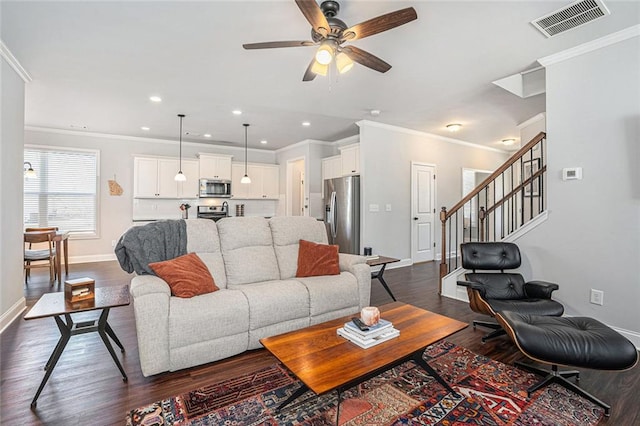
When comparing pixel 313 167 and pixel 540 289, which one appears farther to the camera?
pixel 313 167

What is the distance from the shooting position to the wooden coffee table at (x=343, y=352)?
142 cm

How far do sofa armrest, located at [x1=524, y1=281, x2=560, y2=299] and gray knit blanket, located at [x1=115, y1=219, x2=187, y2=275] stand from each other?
317 cm

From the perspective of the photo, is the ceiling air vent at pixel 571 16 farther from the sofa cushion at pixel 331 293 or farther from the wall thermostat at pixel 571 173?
the sofa cushion at pixel 331 293

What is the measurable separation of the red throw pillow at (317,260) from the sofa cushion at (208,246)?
79 centimetres

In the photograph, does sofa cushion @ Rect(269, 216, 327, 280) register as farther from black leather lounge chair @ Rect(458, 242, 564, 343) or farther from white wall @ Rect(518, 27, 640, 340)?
white wall @ Rect(518, 27, 640, 340)

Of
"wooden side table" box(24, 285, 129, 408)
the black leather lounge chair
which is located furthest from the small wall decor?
the black leather lounge chair

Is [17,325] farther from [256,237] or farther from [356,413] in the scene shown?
[356,413]

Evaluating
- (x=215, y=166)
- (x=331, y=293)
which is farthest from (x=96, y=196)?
(x=331, y=293)

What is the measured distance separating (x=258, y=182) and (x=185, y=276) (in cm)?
561

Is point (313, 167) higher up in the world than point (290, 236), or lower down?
higher up

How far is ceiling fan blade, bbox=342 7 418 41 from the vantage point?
6.36 feet

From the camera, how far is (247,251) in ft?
9.76

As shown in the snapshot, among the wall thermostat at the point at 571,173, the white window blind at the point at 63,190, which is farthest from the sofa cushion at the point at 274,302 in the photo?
the white window blind at the point at 63,190

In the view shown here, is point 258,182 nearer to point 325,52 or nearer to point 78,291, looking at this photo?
point 325,52
